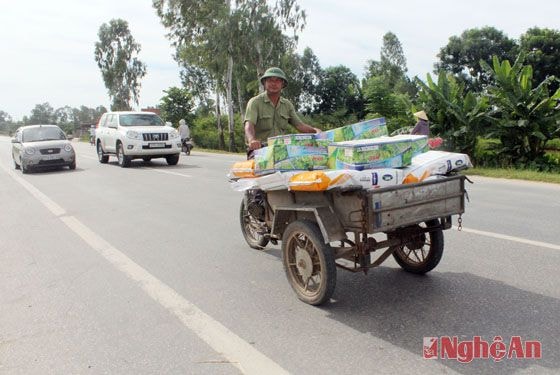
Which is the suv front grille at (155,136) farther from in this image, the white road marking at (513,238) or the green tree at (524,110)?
the white road marking at (513,238)

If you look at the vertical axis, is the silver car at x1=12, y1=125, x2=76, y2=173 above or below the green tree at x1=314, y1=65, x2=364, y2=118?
below

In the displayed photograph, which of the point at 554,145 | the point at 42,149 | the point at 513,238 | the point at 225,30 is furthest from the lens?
the point at 225,30

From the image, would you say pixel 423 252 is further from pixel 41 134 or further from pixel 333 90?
pixel 333 90

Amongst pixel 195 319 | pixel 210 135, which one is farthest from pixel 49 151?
pixel 210 135

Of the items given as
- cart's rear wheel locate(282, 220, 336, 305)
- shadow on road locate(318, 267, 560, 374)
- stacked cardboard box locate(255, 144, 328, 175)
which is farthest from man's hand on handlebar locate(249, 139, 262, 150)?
shadow on road locate(318, 267, 560, 374)

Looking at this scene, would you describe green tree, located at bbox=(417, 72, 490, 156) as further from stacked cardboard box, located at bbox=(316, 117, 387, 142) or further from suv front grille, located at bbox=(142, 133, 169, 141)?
stacked cardboard box, located at bbox=(316, 117, 387, 142)

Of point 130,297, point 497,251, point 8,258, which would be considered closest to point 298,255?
point 130,297

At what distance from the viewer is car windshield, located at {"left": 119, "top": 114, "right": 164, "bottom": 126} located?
17.8 metres

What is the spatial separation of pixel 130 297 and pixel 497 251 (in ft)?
12.4

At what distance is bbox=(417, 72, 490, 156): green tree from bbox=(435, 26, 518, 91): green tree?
28846 millimetres

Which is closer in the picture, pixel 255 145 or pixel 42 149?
pixel 255 145

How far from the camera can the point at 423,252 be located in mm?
4613

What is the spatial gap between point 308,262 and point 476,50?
44389mm

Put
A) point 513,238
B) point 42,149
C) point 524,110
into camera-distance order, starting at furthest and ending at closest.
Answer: point 42,149 < point 524,110 < point 513,238
